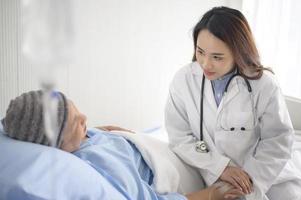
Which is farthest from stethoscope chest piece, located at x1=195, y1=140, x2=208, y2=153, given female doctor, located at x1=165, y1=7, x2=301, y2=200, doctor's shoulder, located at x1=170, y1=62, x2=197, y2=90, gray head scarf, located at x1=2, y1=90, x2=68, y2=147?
gray head scarf, located at x1=2, y1=90, x2=68, y2=147

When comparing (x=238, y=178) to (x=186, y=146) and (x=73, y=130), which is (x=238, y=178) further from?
(x=73, y=130)

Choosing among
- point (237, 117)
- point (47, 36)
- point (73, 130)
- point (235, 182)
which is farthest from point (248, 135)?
point (47, 36)

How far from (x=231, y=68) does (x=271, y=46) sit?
1184mm

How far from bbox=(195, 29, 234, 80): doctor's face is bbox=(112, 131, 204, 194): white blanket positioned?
0.34 m

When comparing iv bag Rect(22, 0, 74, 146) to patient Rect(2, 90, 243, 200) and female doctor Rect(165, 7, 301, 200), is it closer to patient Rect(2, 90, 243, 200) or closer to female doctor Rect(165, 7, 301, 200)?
patient Rect(2, 90, 243, 200)

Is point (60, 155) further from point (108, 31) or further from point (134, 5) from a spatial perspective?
point (134, 5)

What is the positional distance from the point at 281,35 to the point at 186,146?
1.31 meters

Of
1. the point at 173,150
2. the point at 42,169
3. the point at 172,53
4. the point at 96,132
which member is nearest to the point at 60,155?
the point at 42,169

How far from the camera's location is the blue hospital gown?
3.54 feet

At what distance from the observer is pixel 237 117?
1.37 meters

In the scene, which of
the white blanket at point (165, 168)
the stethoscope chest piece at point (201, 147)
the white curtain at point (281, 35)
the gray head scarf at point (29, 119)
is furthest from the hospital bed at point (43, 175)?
the white curtain at point (281, 35)

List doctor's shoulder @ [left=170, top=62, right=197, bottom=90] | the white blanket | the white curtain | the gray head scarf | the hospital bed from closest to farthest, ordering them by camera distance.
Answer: the hospital bed < the gray head scarf < the white blanket < doctor's shoulder @ [left=170, top=62, right=197, bottom=90] < the white curtain

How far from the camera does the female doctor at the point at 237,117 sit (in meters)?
1.32

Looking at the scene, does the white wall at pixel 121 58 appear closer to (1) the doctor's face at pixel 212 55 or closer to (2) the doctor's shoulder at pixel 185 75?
(2) the doctor's shoulder at pixel 185 75
